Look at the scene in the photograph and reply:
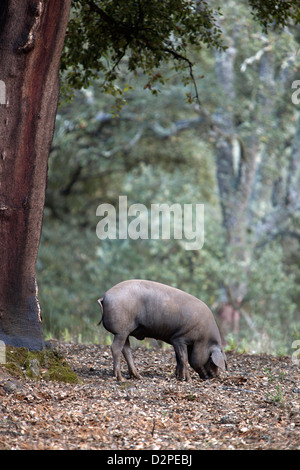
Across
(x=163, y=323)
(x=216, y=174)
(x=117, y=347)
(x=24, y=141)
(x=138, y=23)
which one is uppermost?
(x=138, y=23)

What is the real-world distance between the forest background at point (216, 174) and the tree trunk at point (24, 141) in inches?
371

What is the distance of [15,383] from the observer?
5652 millimetres

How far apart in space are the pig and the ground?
232 millimetres

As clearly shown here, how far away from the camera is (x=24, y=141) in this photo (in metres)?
6.17

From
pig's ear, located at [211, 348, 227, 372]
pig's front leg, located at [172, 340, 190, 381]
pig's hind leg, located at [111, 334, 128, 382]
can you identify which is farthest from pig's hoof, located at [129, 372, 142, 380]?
pig's ear, located at [211, 348, 227, 372]

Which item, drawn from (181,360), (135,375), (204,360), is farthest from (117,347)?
(204,360)

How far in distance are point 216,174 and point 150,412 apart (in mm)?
13611

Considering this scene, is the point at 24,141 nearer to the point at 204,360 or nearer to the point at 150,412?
the point at 150,412

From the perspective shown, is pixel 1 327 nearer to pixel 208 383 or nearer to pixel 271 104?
pixel 208 383

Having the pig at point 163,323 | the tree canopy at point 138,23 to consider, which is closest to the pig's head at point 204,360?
the pig at point 163,323

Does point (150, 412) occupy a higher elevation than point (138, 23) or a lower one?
lower

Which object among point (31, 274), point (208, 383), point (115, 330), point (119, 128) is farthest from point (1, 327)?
point (119, 128)

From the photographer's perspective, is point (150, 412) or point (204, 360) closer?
point (150, 412)
